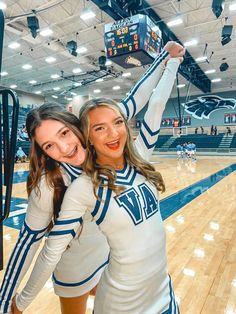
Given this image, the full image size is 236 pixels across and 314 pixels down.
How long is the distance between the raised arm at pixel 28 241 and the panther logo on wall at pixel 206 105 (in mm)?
23111

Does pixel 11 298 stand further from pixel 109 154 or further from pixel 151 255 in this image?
pixel 109 154

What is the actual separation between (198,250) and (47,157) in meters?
2.76

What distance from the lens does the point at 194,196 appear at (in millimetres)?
6004

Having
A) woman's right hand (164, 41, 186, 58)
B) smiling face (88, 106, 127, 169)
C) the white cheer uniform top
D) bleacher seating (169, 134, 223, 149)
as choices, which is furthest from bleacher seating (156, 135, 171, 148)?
smiling face (88, 106, 127, 169)

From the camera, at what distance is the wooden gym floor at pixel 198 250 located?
7.25 feet

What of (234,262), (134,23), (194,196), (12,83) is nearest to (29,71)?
(12,83)

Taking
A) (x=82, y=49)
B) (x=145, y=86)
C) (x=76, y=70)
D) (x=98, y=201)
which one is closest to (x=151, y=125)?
(x=145, y=86)

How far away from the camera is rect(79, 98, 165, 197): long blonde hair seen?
0.97 metres

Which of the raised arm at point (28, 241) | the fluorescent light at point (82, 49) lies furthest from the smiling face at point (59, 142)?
the fluorescent light at point (82, 49)

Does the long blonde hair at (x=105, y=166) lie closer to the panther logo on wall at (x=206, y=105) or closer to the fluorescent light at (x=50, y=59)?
the fluorescent light at (x=50, y=59)

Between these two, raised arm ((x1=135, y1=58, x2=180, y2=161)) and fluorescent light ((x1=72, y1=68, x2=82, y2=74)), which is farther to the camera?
fluorescent light ((x1=72, y1=68, x2=82, y2=74))

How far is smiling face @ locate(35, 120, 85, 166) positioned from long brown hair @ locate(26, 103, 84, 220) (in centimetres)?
2

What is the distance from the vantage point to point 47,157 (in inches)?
42.4

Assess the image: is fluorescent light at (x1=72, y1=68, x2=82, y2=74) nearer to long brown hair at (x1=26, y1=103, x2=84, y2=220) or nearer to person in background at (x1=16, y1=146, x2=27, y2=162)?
person in background at (x1=16, y1=146, x2=27, y2=162)
